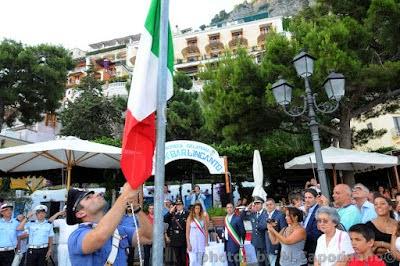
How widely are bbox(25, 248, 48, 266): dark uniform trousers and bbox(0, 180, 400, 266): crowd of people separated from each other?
20mm

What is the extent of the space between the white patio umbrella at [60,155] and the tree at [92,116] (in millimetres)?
16483

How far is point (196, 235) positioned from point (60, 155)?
14.9ft

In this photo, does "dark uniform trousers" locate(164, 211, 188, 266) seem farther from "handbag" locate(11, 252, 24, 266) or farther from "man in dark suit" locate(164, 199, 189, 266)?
"handbag" locate(11, 252, 24, 266)

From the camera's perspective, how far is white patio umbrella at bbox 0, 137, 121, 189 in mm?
8969

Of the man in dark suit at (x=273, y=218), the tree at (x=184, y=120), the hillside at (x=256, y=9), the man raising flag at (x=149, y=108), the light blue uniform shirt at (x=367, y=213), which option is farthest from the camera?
the hillside at (x=256, y=9)

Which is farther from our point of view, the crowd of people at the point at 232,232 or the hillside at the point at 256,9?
the hillside at the point at 256,9

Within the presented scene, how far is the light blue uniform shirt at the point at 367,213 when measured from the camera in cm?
494

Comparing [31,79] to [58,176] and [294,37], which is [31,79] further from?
[294,37]

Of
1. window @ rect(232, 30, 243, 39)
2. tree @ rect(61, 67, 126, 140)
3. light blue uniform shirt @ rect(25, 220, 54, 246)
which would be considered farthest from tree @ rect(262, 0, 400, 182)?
window @ rect(232, 30, 243, 39)

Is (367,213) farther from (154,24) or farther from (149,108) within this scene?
(154,24)

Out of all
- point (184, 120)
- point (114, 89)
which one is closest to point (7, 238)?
point (184, 120)

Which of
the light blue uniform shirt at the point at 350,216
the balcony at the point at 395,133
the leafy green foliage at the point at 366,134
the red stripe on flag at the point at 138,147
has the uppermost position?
the balcony at the point at 395,133

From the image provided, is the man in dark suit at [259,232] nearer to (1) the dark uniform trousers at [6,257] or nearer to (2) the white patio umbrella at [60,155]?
(2) the white patio umbrella at [60,155]

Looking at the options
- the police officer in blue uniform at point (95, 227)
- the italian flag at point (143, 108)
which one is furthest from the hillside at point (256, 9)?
the police officer in blue uniform at point (95, 227)
